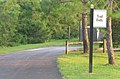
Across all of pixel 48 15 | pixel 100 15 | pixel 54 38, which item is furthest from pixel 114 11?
pixel 54 38

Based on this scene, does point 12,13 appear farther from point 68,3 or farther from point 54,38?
point 68,3

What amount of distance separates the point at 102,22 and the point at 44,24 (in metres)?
41.2

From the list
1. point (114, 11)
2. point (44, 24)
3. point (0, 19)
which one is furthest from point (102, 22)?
point (44, 24)

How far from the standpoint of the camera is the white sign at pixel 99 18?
1642 centimetres

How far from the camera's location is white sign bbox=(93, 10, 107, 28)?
1642 cm

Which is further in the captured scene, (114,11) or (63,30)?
(63,30)

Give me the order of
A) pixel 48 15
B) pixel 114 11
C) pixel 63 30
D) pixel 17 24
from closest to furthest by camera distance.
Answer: pixel 114 11 < pixel 17 24 < pixel 48 15 < pixel 63 30

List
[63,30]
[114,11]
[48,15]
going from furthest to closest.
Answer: [63,30] < [48,15] < [114,11]

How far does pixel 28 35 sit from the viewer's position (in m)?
59.1

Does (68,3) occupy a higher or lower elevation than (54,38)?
higher

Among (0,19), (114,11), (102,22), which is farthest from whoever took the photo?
(0,19)

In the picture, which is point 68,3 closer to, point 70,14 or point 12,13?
point 70,14

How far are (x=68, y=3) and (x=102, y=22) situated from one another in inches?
323

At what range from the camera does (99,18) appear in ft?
54.2
